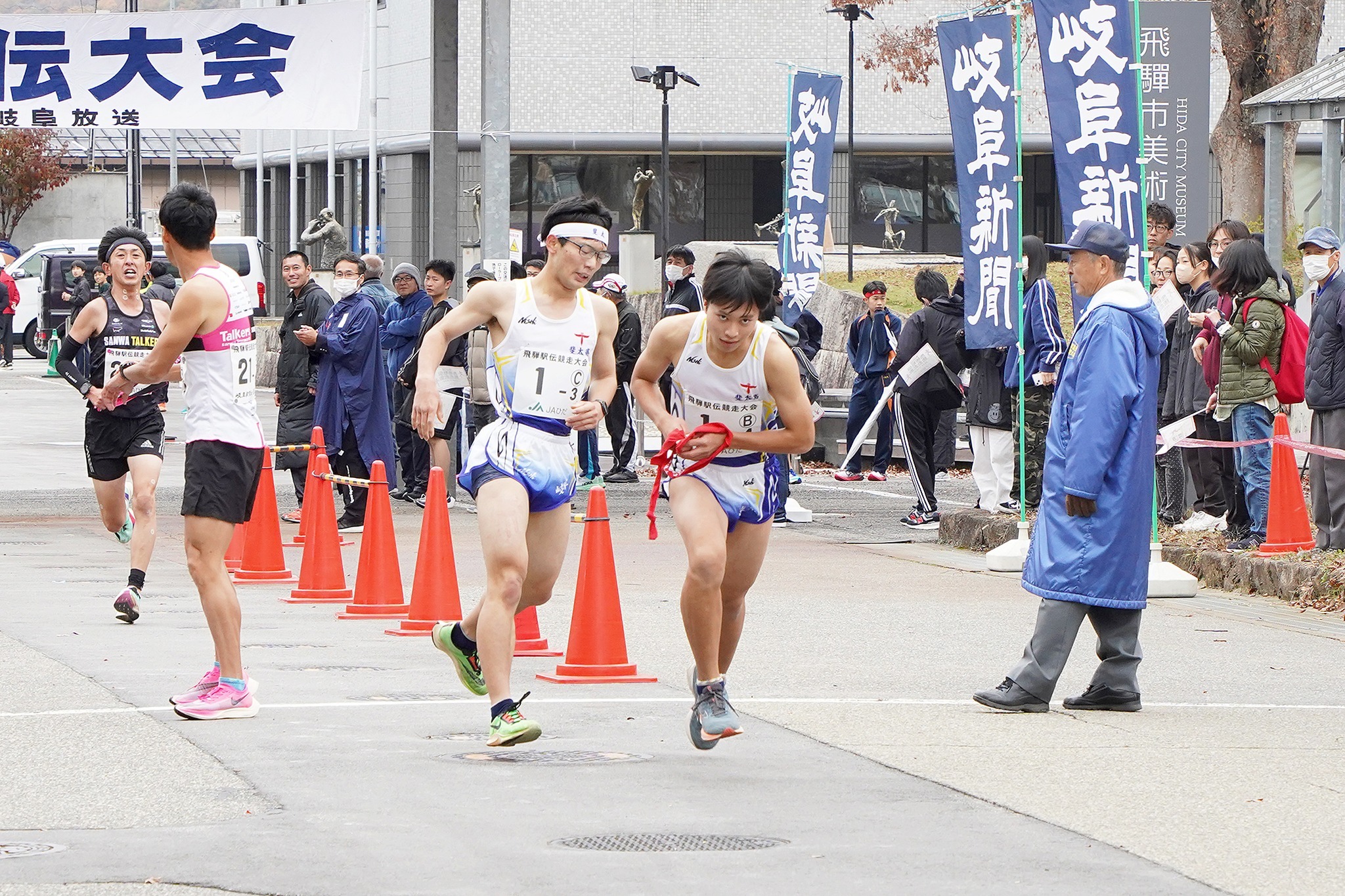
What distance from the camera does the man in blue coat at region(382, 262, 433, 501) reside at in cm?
1736

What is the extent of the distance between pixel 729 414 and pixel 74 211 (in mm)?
64102

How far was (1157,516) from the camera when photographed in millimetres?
14164

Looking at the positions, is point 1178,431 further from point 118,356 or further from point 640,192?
point 640,192

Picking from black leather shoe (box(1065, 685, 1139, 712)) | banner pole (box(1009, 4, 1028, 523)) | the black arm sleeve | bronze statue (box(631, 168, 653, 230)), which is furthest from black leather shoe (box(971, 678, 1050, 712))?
bronze statue (box(631, 168, 653, 230))

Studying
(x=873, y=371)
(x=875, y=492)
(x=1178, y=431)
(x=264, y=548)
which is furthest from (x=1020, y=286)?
(x=873, y=371)

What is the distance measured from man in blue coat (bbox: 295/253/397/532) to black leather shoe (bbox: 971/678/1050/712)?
8129 mm

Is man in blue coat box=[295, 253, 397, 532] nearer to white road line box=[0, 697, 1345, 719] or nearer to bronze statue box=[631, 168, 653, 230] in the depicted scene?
white road line box=[0, 697, 1345, 719]

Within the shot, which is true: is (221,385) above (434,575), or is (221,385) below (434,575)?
above

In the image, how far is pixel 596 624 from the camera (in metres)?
8.84

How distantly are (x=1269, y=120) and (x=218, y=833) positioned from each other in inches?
548

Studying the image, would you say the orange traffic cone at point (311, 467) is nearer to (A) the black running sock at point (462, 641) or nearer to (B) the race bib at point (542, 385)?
(A) the black running sock at point (462, 641)

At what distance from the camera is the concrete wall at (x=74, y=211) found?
67625 mm

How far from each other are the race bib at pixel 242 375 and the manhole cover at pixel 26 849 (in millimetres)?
2724

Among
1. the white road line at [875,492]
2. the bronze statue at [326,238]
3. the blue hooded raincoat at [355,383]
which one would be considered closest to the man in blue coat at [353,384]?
the blue hooded raincoat at [355,383]
